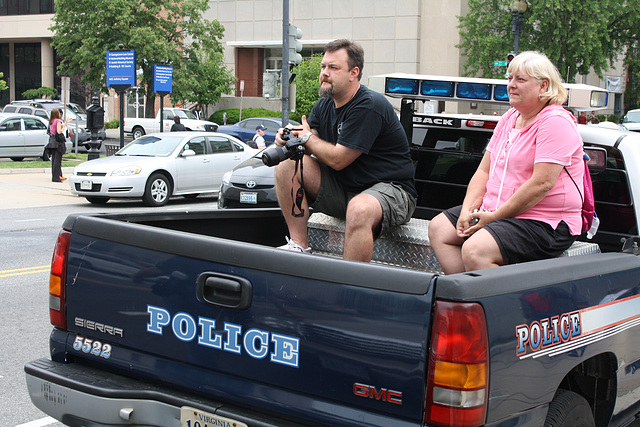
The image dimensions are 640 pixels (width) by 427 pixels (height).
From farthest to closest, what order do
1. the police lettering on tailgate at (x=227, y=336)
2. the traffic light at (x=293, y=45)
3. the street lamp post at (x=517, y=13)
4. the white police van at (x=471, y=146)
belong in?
the street lamp post at (x=517, y=13), the traffic light at (x=293, y=45), the white police van at (x=471, y=146), the police lettering on tailgate at (x=227, y=336)

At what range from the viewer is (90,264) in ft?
10.6

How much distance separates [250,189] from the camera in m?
12.3

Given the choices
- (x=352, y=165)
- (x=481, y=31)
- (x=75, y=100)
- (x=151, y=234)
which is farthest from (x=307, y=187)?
(x=75, y=100)

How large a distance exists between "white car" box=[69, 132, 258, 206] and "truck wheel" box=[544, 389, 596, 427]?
44.7 ft

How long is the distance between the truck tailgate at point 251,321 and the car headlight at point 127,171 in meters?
12.7

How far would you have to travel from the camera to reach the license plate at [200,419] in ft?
9.05

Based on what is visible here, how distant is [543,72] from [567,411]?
1766 mm

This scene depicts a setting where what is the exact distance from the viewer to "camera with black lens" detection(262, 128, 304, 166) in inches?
163

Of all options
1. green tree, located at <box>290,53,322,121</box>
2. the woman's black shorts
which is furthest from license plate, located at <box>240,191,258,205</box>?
green tree, located at <box>290,53,322,121</box>

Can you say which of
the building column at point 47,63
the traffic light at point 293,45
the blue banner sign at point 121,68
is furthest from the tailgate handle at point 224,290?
the building column at point 47,63

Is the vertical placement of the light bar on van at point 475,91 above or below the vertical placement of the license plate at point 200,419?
above

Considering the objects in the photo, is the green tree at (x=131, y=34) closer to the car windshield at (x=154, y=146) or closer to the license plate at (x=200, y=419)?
the car windshield at (x=154, y=146)

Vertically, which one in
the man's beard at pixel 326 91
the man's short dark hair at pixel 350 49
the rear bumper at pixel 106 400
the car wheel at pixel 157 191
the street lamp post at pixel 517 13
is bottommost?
the car wheel at pixel 157 191

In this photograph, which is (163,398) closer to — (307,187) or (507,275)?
(507,275)
